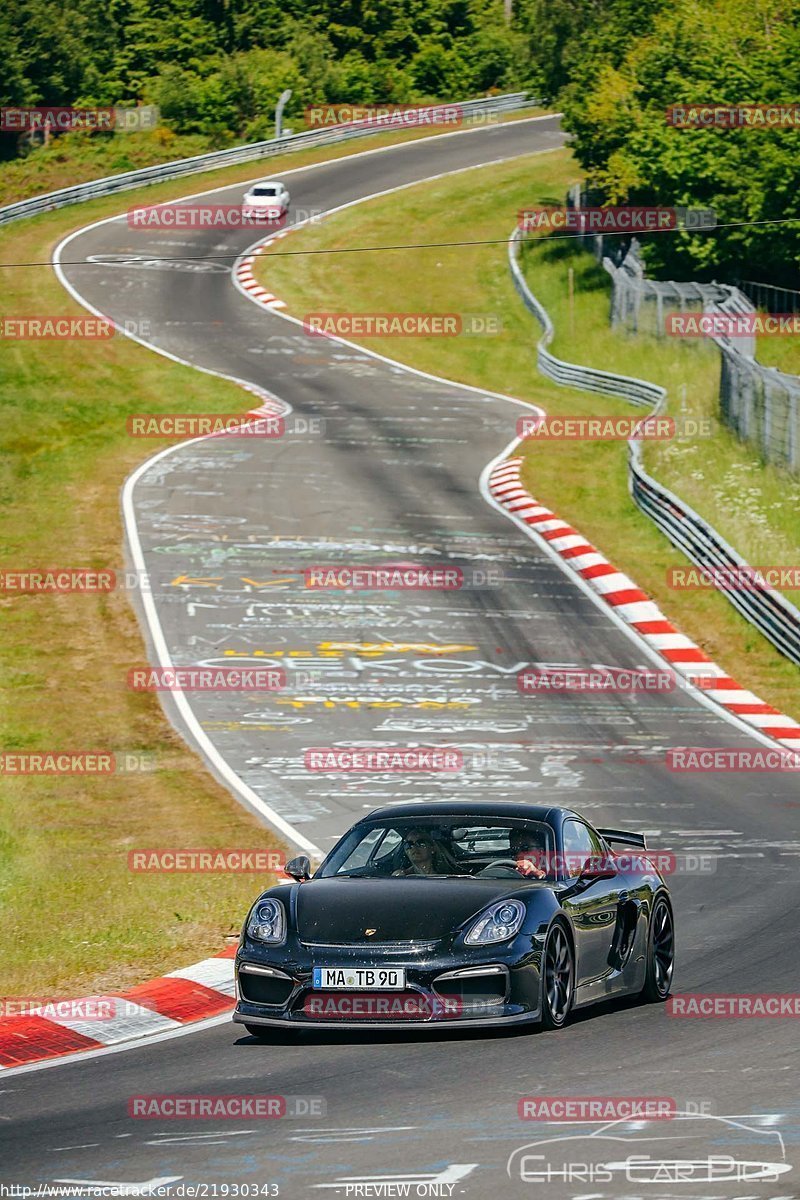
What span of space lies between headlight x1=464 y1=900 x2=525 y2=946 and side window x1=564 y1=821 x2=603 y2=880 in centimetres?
102

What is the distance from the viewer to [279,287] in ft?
195

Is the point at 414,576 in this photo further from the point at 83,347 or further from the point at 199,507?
the point at 83,347

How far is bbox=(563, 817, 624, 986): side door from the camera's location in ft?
36.1

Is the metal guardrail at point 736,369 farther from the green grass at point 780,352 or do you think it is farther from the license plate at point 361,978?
the license plate at point 361,978

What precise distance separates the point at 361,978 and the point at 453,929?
1.89 ft

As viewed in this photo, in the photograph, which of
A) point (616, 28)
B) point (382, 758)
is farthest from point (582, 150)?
point (382, 758)

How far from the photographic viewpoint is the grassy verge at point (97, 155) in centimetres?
7269

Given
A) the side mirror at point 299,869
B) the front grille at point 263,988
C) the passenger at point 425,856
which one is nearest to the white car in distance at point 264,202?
the passenger at point 425,856

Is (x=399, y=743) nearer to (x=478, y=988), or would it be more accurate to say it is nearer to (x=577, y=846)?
(x=577, y=846)

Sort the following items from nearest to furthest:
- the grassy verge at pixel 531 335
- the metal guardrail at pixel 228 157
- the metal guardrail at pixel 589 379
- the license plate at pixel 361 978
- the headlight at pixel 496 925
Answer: the license plate at pixel 361 978 → the headlight at pixel 496 925 → the grassy verge at pixel 531 335 → the metal guardrail at pixel 589 379 → the metal guardrail at pixel 228 157

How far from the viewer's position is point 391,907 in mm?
10469

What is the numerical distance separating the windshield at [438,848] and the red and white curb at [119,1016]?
4.35 ft

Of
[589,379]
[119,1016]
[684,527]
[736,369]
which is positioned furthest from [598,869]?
[589,379]

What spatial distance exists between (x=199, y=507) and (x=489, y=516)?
219 inches
